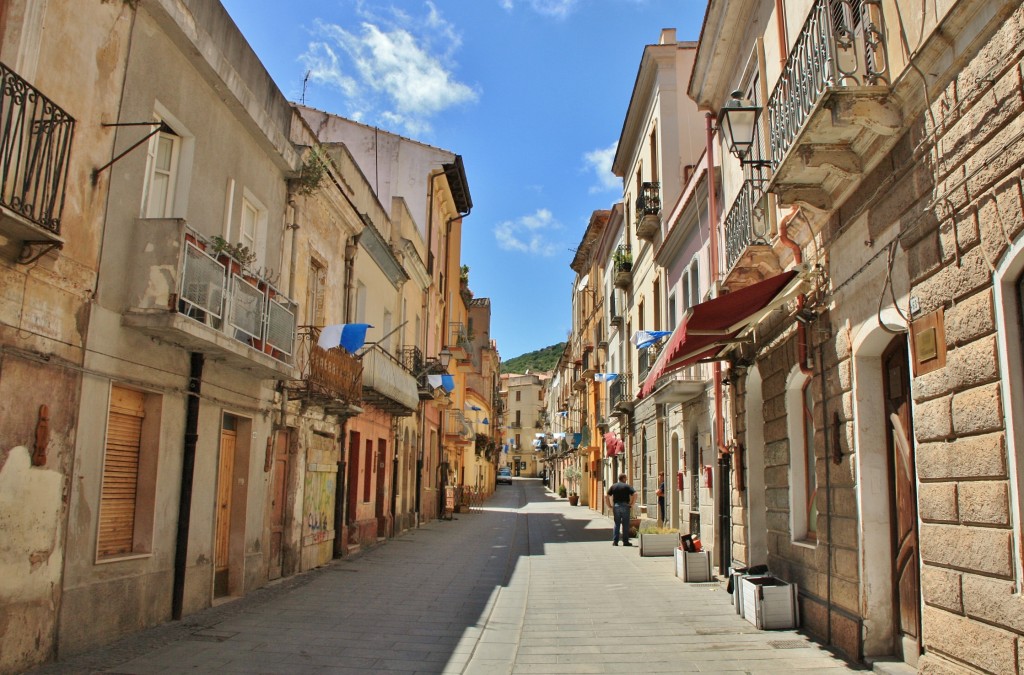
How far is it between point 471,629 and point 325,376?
5.93 meters

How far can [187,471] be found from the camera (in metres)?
9.21

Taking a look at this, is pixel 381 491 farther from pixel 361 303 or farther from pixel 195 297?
pixel 195 297

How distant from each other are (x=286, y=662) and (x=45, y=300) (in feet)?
12.5

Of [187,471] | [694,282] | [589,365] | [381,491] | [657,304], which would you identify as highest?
[589,365]

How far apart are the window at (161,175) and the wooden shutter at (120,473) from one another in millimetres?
2058

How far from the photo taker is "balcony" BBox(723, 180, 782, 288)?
31.6ft

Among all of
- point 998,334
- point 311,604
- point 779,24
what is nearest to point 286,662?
point 311,604

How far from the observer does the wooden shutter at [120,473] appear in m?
7.96

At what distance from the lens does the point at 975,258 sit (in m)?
4.97

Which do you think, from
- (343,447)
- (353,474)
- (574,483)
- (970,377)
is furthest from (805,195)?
(574,483)

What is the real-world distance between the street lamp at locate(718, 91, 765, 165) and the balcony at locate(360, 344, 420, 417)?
8.41 m

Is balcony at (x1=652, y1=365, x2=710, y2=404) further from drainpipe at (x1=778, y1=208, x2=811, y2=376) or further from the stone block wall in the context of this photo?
the stone block wall

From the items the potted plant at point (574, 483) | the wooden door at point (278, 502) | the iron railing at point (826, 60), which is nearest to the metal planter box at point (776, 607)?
the iron railing at point (826, 60)

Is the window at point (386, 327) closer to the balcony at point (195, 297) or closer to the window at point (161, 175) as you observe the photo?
the balcony at point (195, 297)
